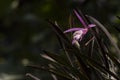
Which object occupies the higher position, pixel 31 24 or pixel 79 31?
pixel 31 24

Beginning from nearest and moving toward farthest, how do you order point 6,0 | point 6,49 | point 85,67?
point 85,67 → point 6,0 → point 6,49

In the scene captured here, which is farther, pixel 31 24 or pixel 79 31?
pixel 31 24

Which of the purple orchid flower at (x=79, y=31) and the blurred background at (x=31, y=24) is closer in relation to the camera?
the purple orchid flower at (x=79, y=31)

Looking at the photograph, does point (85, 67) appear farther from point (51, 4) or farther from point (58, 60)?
point (51, 4)

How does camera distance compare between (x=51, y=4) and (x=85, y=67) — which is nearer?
(x=85, y=67)

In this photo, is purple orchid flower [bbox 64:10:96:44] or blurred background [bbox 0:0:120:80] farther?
blurred background [bbox 0:0:120:80]

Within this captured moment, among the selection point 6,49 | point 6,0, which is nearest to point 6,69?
point 6,0

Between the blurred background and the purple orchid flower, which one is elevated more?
the blurred background

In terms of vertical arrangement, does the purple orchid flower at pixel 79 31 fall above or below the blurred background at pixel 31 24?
below
